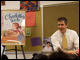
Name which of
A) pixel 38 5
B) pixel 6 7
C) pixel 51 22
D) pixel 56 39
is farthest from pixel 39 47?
pixel 6 7

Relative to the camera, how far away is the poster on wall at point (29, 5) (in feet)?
8.93

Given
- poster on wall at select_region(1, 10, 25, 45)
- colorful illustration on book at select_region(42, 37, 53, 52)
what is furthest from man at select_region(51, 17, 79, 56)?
poster on wall at select_region(1, 10, 25, 45)

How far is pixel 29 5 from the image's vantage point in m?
2.75

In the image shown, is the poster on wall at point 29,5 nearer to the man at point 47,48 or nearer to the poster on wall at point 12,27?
the poster on wall at point 12,27

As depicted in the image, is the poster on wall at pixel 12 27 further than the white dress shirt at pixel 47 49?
No

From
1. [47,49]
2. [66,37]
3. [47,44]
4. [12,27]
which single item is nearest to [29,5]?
[12,27]

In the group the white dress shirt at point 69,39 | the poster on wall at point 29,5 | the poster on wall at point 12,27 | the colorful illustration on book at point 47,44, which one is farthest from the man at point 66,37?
the poster on wall at point 29,5

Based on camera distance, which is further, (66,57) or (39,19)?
(39,19)

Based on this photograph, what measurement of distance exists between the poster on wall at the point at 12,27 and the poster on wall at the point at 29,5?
0.29m

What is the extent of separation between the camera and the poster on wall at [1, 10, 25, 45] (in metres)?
2.42

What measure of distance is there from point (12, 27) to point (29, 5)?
2.44 ft

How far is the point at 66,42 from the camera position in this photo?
6.32 ft

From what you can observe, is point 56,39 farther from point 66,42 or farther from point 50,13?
point 50,13

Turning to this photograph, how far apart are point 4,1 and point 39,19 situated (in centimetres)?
106
